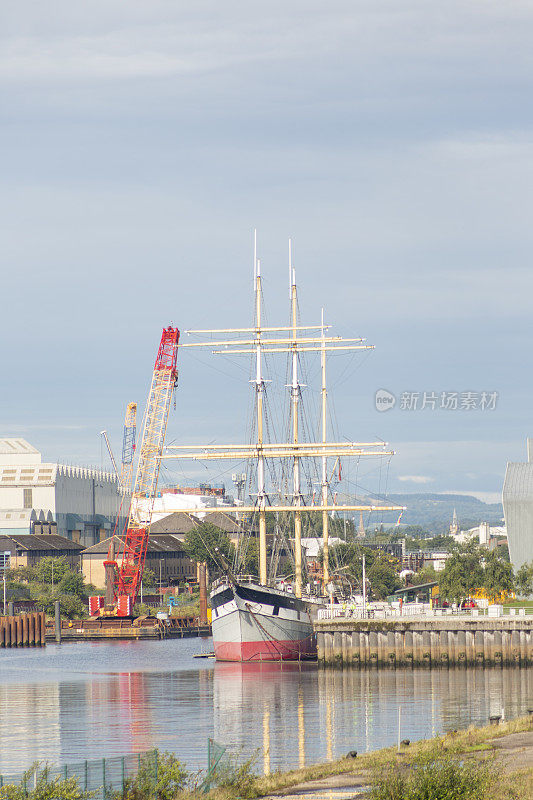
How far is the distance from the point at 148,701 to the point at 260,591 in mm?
25540

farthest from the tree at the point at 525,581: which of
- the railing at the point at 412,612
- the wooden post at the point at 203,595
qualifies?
the wooden post at the point at 203,595

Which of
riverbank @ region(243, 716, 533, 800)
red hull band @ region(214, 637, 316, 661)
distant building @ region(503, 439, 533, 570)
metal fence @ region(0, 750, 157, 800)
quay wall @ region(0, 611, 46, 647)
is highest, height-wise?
distant building @ region(503, 439, 533, 570)

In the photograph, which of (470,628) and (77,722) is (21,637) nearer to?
(470,628)

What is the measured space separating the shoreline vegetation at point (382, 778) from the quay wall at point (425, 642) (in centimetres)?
4299

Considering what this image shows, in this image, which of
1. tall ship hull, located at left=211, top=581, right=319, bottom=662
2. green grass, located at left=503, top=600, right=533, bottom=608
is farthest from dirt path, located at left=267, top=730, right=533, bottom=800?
green grass, located at left=503, top=600, right=533, bottom=608

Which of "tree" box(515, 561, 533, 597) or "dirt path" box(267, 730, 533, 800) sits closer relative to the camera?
"dirt path" box(267, 730, 533, 800)

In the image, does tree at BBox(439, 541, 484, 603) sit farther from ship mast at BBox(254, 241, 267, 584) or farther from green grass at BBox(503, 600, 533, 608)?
ship mast at BBox(254, 241, 267, 584)

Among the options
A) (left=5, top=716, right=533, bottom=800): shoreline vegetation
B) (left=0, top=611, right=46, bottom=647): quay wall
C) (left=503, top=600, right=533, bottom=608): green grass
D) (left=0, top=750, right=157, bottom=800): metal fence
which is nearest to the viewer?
(left=5, top=716, right=533, bottom=800): shoreline vegetation

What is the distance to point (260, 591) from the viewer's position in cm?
9969

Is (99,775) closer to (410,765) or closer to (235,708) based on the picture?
(410,765)

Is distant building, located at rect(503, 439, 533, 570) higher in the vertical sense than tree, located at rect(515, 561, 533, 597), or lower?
higher

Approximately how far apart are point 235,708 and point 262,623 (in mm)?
30288

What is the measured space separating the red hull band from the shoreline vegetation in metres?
56.0

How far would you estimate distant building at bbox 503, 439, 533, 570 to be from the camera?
5094 inches
